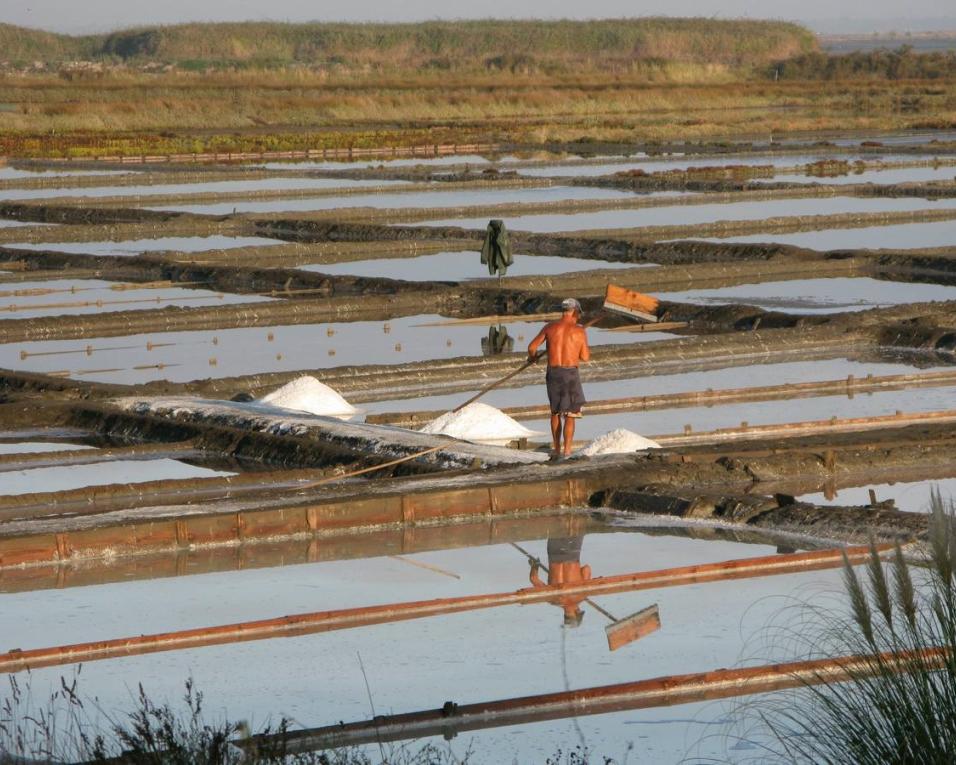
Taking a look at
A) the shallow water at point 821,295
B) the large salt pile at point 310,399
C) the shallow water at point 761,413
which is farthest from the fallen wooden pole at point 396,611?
the shallow water at point 821,295

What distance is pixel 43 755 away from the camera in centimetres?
455

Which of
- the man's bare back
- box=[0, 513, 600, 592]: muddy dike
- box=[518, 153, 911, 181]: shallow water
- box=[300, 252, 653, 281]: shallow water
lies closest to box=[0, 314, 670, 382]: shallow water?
box=[300, 252, 653, 281]: shallow water

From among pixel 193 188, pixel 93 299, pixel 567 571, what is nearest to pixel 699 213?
pixel 193 188

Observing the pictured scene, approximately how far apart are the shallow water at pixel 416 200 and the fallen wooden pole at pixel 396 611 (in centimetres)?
1854

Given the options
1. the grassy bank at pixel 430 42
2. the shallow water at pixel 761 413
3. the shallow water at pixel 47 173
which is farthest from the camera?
the grassy bank at pixel 430 42

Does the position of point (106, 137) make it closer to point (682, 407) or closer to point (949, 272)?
point (949, 272)

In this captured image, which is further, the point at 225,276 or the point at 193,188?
the point at 193,188

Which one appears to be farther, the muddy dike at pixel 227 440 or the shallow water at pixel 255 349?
the shallow water at pixel 255 349

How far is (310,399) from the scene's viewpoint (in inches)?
404

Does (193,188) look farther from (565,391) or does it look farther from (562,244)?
(565,391)

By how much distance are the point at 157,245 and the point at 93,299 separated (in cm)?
500

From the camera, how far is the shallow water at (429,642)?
5.03 m

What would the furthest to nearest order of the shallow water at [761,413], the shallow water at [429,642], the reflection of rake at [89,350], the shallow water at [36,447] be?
the reflection of rake at [89,350] → the shallow water at [761,413] → the shallow water at [36,447] → the shallow water at [429,642]

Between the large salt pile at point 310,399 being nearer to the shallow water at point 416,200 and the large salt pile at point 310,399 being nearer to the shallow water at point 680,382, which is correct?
the shallow water at point 680,382
